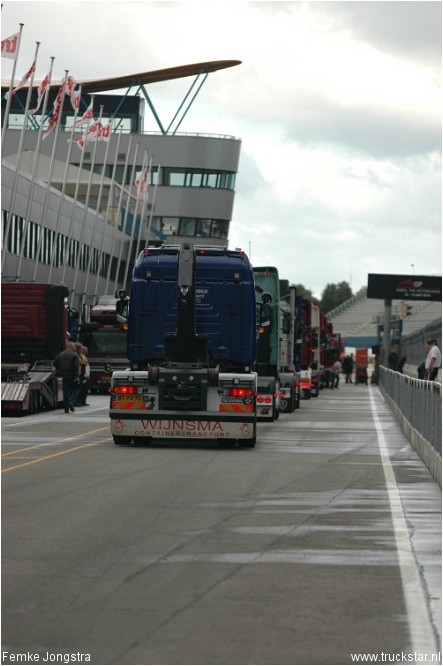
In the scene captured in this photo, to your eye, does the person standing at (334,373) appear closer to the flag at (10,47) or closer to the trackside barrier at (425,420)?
the flag at (10,47)

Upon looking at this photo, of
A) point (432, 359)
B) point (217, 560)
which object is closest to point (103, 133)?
point (432, 359)

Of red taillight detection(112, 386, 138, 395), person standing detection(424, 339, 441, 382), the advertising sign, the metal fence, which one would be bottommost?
red taillight detection(112, 386, 138, 395)

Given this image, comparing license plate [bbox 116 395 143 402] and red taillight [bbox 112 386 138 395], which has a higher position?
red taillight [bbox 112 386 138 395]

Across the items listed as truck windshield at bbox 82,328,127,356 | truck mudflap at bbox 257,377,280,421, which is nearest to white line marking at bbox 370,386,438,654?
truck mudflap at bbox 257,377,280,421

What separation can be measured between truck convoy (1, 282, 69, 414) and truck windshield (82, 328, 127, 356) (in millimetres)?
15094

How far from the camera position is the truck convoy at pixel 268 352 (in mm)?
34250

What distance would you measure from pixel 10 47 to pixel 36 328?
8.63 metres

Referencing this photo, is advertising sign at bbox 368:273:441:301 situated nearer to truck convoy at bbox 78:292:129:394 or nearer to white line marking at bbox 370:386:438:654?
truck convoy at bbox 78:292:129:394

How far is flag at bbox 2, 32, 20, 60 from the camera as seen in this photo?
137ft

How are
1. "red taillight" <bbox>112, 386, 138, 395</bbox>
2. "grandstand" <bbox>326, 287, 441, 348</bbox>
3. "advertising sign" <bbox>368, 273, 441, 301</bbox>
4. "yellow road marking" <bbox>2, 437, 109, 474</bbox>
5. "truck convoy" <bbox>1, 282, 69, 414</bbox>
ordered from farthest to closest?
"grandstand" <bbox>326, 287, 441, 348</bbox>, "advertising sign" <bbox>368, 273, 441, 301</bbox>, "truck convoy" <bbox>1, 282, 69, 414</bbox>, "red taillight" <bbox>112, 386, 138, 395</bbox>, "yellow road marking" <bbox>2, 437, 109, 474</bbox>

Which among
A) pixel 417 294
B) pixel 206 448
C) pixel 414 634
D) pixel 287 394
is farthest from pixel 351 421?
pixel 417 294

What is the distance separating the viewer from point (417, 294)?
331ft

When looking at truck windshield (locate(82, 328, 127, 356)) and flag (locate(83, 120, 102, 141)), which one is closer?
truck windshield (locate(82, 328, 127, 356))

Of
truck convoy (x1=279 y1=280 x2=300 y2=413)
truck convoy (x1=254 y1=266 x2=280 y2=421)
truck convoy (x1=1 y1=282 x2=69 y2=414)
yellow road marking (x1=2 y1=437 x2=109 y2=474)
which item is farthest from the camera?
truck convoy (x1=279 y1=280 x2=300 y2=413)
